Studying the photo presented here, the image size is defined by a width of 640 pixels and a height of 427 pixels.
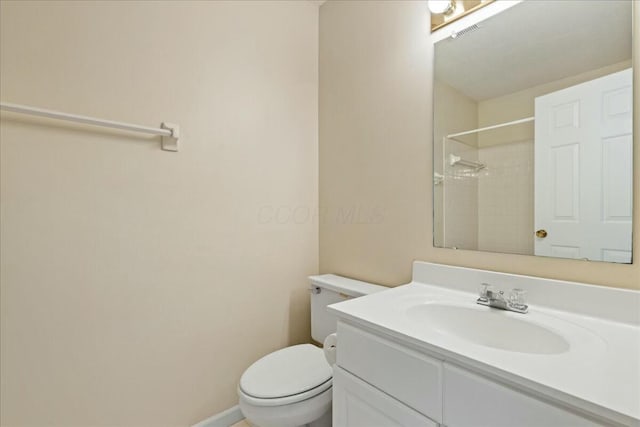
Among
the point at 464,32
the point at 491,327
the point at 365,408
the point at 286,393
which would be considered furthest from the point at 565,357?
the point at 464,32

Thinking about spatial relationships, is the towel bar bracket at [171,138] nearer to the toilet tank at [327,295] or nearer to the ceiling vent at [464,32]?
the toilet tank at [327,295]

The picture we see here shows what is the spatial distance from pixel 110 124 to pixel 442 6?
54.9 inches

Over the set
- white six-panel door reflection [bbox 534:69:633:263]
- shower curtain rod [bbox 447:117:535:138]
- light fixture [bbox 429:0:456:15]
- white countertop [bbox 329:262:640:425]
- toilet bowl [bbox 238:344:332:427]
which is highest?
light fixture [bbox 429:0:456:15]

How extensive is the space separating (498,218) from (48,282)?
5.44 ft

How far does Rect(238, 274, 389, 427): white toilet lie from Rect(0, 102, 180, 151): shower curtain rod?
39.0 inches

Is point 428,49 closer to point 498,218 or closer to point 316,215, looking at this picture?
point 498,218

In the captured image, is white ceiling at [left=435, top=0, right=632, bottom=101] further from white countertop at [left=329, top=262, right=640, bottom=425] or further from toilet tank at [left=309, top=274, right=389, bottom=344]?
toilet tank at [left=309, top=274, right=389, bottom=344]

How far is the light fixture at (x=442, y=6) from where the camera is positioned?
1210 mm

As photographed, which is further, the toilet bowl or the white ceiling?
the toilet bowl

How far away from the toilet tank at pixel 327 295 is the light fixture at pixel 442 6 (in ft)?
3.99

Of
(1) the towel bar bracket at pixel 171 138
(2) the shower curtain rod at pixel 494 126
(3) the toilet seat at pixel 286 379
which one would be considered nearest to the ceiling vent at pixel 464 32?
(2) the shower curtain rod at pixel 494 126

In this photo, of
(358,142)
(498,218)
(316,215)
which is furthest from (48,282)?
(498,218)

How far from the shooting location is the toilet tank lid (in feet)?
4.50

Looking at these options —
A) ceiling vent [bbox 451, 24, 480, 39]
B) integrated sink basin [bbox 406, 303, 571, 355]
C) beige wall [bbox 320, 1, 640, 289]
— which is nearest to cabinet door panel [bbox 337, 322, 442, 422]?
integrated sink basin [bbox 406, 303, 571, 355]
